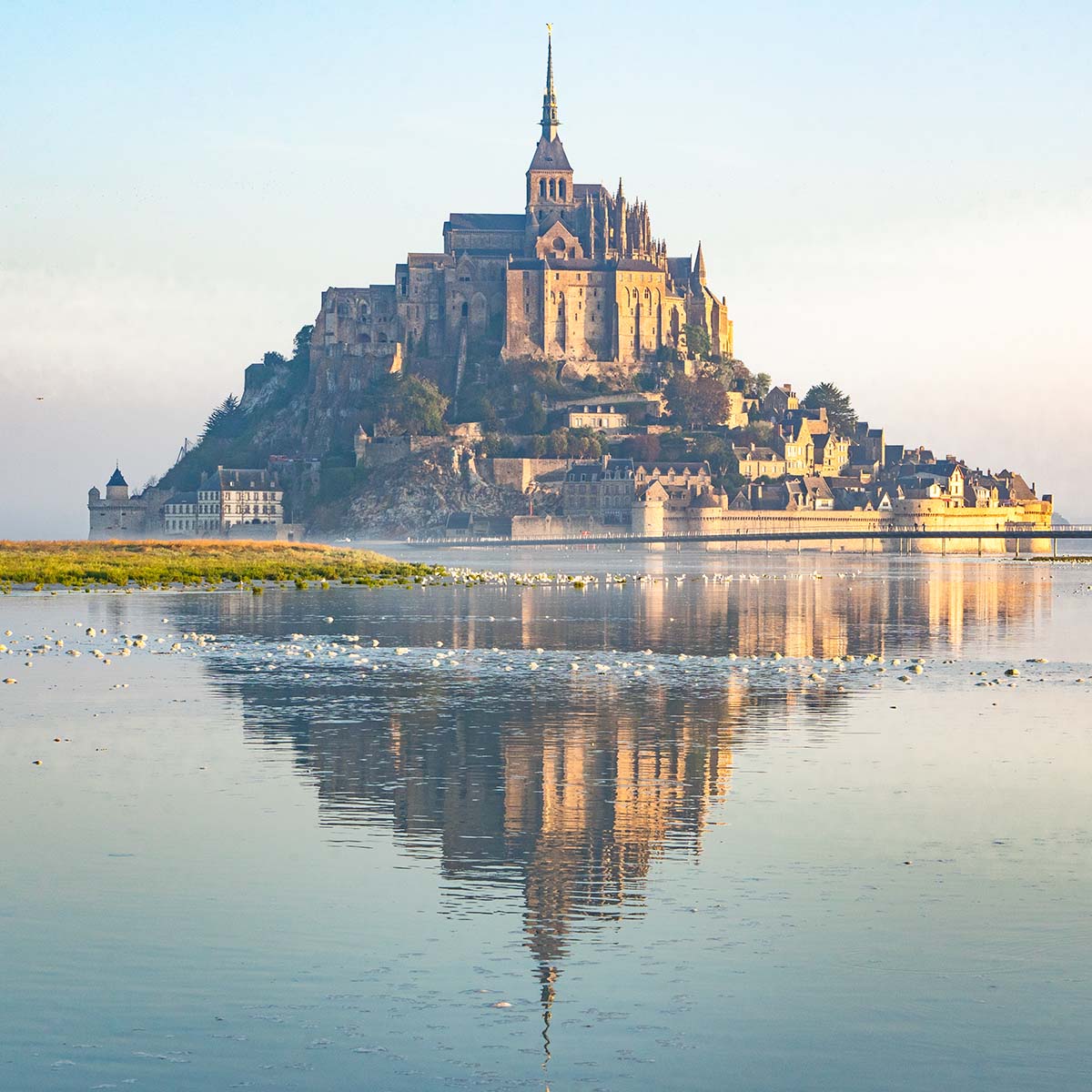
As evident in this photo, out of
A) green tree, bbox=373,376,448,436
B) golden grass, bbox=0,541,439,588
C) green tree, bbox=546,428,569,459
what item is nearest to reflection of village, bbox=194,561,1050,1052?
golden grass, bbox=0,541,439,588

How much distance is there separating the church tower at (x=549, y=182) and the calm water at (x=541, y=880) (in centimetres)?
14494

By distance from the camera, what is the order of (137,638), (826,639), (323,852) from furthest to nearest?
1. (826,639)
2. (137,638)
3. (323,852)

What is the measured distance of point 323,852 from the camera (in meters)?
15.8

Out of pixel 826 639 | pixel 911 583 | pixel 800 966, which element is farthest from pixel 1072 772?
pixel 911 583

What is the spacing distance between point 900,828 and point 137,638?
2331 centimetres

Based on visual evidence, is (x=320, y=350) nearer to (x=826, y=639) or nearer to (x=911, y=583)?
(x=911, y=583)

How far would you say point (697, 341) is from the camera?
174625 millimetres

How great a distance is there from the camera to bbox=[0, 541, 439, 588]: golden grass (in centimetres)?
6844

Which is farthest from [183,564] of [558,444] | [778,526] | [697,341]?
[697,341]

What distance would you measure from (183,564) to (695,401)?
9520 centimetres

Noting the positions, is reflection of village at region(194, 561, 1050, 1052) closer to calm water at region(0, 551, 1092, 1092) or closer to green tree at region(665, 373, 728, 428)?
calm water at region(0, 551, 1092, 1092)

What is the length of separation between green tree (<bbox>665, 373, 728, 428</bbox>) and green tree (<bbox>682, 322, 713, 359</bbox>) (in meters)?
3.46

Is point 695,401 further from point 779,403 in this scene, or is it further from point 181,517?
point 181,517

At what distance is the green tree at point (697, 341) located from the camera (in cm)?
17400
